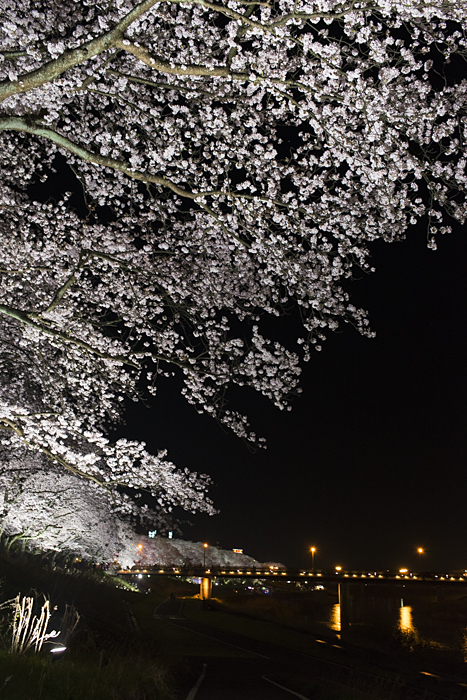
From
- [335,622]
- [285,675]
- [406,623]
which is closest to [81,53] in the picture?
[285,675]

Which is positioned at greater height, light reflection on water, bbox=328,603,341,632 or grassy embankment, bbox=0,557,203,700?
grassy embankment, bbox=0,557,203,700

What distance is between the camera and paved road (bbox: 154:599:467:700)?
13.0 m

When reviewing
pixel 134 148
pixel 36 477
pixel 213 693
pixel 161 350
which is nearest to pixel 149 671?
pixel 213 693

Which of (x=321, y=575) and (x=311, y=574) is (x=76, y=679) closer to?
(x=321, y=575)

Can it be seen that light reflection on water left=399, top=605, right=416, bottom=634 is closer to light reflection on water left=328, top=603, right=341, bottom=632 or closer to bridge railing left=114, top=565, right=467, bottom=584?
bridge railing left=114, top=565, right=467, bottom=584

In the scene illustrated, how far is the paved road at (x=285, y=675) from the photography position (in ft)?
42.8

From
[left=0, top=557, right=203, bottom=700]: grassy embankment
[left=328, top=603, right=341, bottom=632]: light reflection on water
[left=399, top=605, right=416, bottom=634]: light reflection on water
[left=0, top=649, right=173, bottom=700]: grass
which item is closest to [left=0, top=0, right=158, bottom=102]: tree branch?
[left=0, top=649, right=173, bottom=700]: grass

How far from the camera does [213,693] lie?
→ 1208 cm

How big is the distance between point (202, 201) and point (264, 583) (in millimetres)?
137096

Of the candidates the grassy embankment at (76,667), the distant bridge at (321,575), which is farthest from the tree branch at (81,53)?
the distant bridge at (321,575)

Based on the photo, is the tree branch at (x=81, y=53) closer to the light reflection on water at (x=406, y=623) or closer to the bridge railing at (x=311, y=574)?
the light reflection on water at (x=406, y=623)

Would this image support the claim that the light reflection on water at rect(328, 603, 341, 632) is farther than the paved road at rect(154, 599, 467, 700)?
Yes

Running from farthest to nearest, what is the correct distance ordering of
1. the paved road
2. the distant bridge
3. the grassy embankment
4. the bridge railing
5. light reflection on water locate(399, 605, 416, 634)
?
the bridge railing
the distant bridge
light reflection on water locate(399, 605, 416, 634)
the paved road
the grassy embankment

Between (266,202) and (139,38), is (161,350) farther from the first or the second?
(139,38)
